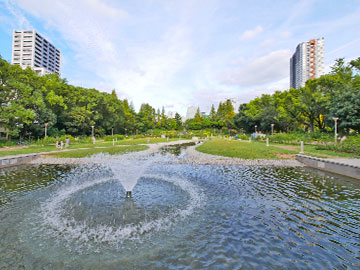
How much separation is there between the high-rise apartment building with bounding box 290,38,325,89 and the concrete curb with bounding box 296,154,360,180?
107735 millimetres

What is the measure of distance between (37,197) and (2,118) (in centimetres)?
2103

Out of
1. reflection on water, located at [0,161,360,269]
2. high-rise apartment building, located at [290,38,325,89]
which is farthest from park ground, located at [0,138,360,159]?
high-rise apartment building, located at [290,38,325,89]

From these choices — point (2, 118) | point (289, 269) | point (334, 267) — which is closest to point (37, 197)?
point (289, 269)

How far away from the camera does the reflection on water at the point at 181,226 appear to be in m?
3.14

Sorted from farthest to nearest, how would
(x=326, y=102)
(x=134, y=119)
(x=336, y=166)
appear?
1. (x=134, y=119)
2. (x=326, y=102)
3. (x=336, y=166)

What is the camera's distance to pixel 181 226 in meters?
4.24

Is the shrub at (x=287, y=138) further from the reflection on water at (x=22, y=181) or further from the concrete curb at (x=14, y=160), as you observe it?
the concrete curb at (x=14, y=160)

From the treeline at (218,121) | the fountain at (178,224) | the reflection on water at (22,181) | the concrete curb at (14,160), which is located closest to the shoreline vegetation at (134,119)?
the concrete curb at (14,160)

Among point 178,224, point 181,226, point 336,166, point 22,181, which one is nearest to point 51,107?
point 22,181

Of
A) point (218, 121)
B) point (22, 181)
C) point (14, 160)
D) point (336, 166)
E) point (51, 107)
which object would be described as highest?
point (218, 121)

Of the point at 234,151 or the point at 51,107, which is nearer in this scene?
the point at 234,151

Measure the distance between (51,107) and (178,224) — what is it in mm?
37471

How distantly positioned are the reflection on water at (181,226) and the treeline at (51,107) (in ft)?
67.2

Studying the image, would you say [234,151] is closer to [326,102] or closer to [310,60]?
[326,102]
